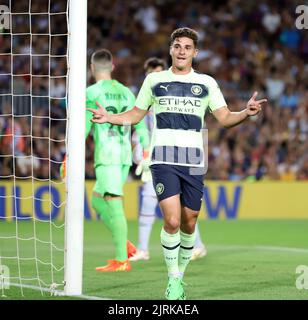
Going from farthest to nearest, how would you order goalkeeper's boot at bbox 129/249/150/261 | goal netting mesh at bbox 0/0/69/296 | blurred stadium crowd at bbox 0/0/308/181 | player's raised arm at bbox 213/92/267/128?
blurred stadium crowd at bbox 0/0/308/181 → goal netting mesh at bbox 0/0/69/296 → goalkeeper's boot at bbox 129/249/150/261 → player's raised arm at bbox 213/92/267/128

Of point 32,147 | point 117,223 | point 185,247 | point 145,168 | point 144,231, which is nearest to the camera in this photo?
point 185,247

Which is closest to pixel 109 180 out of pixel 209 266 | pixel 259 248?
pixel 209 266

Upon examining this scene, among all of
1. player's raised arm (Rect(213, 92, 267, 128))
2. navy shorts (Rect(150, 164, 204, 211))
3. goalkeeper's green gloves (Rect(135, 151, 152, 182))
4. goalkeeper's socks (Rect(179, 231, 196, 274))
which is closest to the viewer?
player's raised arm (Rect(213, 92, 267, 128))

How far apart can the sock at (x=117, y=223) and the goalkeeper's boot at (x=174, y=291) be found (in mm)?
2575

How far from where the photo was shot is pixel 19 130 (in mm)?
18781

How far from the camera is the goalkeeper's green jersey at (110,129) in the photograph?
1050 centimetres

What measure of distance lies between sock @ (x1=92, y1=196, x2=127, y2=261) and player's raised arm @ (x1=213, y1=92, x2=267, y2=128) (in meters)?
2.60

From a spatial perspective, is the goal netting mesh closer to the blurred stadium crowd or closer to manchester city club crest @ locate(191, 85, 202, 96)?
the blurred stadium crowd

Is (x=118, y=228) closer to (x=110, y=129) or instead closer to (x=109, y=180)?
(x=109, y=180)

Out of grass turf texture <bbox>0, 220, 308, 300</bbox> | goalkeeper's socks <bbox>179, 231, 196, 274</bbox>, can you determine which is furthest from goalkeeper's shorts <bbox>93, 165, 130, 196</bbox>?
goalkeeper's socks <bbox>179, 231, 196, 274</bbox>

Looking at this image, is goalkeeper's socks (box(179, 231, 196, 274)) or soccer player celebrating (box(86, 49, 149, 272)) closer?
goalkeeper's socks (box(179, 231, 196, 274))

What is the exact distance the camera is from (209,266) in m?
10.9

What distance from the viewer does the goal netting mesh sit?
12663mm

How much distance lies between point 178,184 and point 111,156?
103 inches
